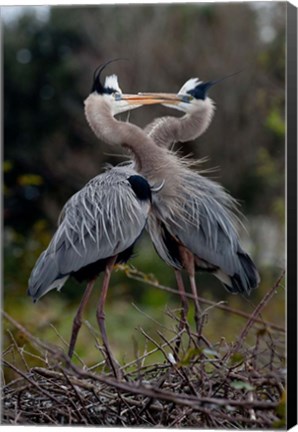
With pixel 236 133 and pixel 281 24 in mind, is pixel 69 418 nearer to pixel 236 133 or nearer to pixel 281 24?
pixel 281 24

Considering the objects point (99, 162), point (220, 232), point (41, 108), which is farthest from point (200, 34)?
point (220, 232)

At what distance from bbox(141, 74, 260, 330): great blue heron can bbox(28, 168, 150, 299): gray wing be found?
0.23 metres

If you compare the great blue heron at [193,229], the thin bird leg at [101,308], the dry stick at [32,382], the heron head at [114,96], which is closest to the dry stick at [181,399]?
the dry stick at [32,382]

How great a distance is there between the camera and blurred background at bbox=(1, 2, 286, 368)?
232 inches

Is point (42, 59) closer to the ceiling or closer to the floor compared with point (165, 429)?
closer to the ceiling

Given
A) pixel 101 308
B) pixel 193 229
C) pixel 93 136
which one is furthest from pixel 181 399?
pixel 93 136

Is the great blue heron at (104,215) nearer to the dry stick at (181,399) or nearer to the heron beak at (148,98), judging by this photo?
the heron beak at (148,98)

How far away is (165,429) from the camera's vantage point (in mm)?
3414

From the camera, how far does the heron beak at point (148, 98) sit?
13.1 ft

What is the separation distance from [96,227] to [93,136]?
1888 millimetres

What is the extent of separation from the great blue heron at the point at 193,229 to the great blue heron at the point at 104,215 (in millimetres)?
118

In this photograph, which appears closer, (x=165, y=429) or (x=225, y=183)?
(x=165, y=429)

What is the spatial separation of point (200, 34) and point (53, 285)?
138 inches

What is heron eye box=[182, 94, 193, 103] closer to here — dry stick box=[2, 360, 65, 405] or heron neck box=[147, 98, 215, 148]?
heron neck box=[147, 98, 215, 148]
